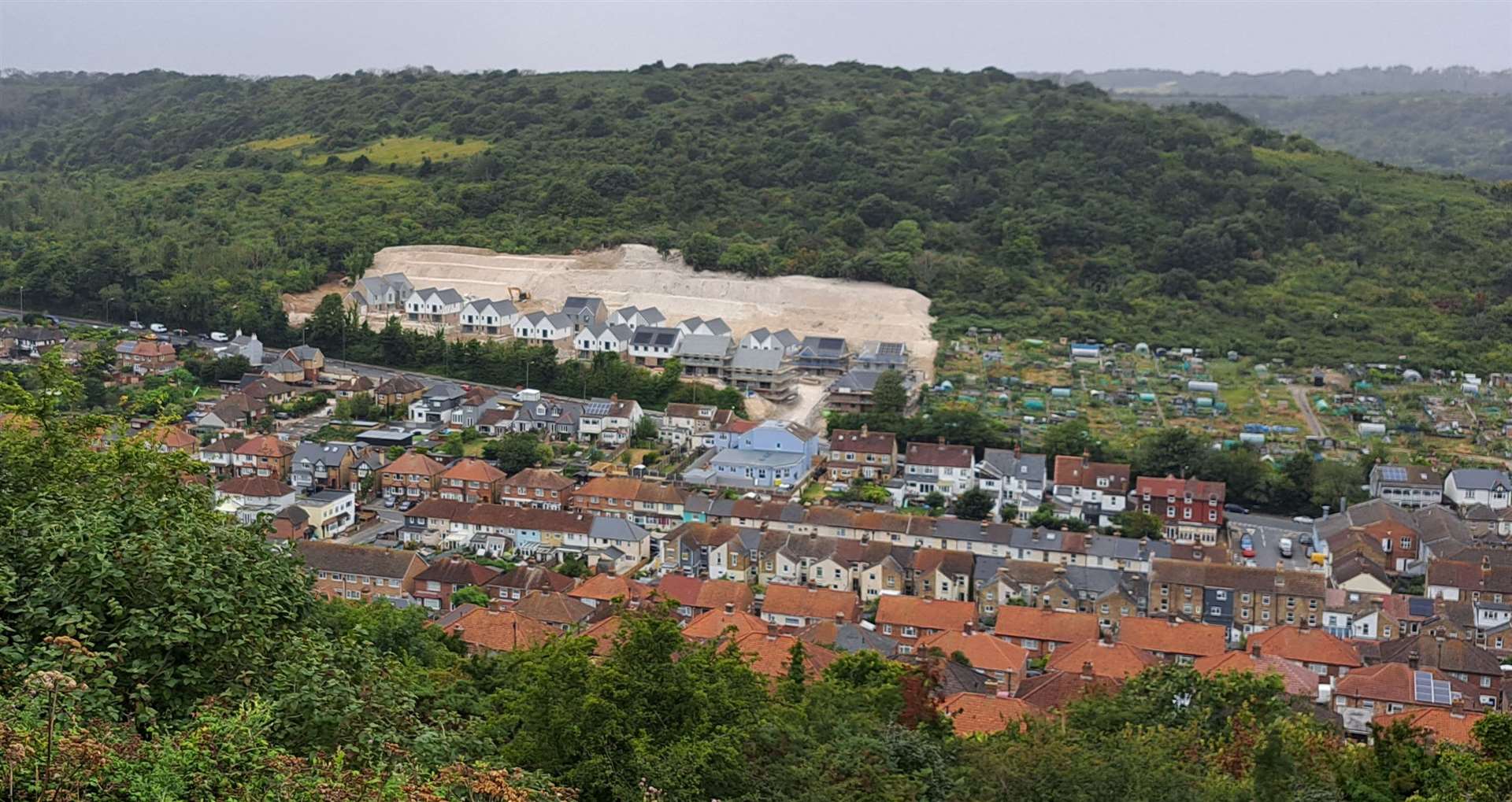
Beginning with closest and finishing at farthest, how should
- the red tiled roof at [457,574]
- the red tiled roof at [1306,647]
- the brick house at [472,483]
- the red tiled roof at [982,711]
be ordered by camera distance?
the red tiled roof at [982,711] < the red tiled roof at [1306,647] < the red tiled roof at [457,574] < the brick house at [472,483]

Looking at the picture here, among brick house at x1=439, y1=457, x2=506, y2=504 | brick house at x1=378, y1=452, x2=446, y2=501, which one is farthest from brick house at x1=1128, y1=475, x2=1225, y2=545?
brick house at x1=378, y1=452, x2=446, y2=501

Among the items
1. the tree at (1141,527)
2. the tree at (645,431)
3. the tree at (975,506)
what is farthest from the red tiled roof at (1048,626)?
the tree at (645,431)

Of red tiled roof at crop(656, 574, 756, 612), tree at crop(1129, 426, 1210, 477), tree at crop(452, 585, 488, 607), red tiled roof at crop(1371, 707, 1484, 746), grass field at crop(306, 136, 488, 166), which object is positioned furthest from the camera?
grass field at crop(306, 136, 488, 166)

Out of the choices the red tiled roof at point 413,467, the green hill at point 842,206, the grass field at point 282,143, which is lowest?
the red tiled roof at point 413,467

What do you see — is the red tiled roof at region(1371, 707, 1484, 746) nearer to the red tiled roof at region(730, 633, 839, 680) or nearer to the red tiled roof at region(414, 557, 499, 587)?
the red tiled roof at region(730, 633, 839, 680)

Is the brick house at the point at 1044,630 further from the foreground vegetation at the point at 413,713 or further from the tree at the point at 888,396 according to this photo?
the tree at the point at 888,396

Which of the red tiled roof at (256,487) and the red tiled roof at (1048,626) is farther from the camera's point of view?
the red tiled roof at (256,487)

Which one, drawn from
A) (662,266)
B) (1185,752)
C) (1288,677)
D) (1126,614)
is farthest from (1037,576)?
(662,266)
